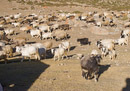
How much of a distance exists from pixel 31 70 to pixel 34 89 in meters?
2.46

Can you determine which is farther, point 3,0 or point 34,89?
point 3,0

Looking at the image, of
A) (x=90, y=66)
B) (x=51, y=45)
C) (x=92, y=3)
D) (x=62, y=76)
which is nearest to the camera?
(x=90, y=66)

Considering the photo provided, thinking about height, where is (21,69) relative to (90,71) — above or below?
below

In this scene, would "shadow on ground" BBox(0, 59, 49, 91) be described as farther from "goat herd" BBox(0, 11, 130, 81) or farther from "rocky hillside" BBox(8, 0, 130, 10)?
"rocky hillside" BBox(8, 0, 130, 10)

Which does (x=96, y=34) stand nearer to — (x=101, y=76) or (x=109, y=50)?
(x=109, y=50)

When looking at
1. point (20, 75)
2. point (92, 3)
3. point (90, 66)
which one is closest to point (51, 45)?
point (20, 75)

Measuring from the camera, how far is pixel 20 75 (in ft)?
31.2

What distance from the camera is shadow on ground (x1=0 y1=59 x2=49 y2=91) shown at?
8188 mm

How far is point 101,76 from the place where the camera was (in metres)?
9.23

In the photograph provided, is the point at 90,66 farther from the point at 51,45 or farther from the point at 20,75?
the point at 51,45

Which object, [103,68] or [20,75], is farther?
[103,68]

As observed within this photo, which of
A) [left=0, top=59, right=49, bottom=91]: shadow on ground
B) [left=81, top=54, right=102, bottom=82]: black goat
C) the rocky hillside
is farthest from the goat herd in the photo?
the rocky hillside

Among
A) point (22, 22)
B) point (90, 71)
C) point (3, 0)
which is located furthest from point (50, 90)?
point (3, 0)

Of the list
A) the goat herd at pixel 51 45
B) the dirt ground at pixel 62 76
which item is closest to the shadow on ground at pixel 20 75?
the dirt ground at pixel 62 76
